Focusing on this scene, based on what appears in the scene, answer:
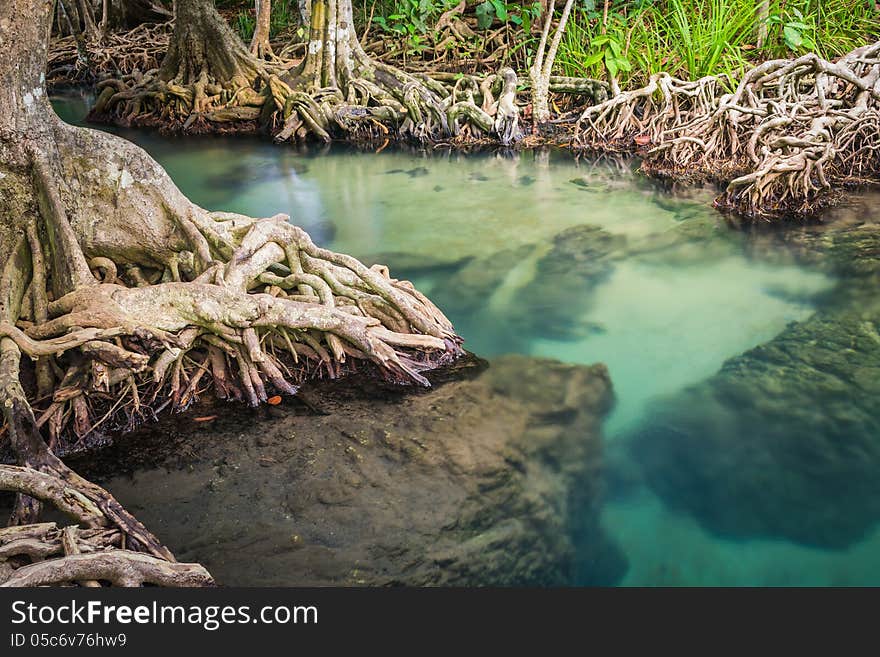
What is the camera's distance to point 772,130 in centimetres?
760

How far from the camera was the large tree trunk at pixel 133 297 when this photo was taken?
3.65 m

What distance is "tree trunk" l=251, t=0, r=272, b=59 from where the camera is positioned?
36.8ft

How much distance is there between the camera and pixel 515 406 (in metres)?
4.11

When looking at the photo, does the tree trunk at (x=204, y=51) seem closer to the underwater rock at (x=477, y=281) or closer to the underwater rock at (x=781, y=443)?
the underwater rock at (x=477, y=281)

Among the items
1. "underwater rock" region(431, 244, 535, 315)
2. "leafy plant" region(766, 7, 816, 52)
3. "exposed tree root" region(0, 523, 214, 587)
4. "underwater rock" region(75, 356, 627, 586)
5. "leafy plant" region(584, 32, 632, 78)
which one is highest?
"leafy plant" region(766, 7, 816, 52)

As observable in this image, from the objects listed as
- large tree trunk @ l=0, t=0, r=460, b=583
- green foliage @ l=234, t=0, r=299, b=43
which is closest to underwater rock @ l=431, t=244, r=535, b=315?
large tree trunk @ l=0, t=0, r=460, b=583

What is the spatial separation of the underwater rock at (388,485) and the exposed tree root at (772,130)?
3.73 metres

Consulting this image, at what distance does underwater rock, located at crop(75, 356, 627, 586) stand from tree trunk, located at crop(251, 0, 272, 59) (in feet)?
28.8

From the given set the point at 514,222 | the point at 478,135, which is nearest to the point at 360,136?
the point at 478,135

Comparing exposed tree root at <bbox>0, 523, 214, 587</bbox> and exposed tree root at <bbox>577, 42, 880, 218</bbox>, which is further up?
exposed tree root at <bbox>577, 42, 880, 218</bbox>

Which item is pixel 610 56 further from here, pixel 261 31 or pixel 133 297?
pixel 133 297

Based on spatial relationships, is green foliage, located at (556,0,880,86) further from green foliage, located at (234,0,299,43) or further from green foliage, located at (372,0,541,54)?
green foliage, located at (234,0,299,43)

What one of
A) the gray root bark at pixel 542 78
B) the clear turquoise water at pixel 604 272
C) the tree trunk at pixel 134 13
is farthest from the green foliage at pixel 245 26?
the gray root bark at pixel 542 78

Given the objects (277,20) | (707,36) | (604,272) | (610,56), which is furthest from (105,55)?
(604,272)
